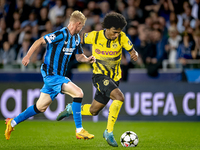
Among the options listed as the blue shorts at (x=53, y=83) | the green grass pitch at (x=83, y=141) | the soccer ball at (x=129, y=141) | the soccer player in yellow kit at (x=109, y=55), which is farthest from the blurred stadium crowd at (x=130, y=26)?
the soccer ball at (x=129, y=141)

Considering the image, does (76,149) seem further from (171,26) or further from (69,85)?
(171,26)

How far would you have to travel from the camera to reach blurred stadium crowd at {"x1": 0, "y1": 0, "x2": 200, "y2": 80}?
9.21 metres

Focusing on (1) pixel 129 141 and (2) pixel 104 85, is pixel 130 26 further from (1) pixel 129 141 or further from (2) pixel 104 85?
(1) pixel 129 141

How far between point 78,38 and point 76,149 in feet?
5.70

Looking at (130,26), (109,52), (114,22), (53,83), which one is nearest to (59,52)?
(53,83)

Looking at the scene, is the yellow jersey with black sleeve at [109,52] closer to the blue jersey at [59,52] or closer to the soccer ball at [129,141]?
the blue jersey at [59,52]

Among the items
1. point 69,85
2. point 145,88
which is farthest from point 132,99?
point 69,85

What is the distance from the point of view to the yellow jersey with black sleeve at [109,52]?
542 cm

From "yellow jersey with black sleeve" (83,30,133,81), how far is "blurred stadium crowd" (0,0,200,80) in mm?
3538

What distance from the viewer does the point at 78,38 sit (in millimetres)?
5484

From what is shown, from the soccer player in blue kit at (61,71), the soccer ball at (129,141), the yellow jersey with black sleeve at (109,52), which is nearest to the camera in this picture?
the soccer ball at (129,141)

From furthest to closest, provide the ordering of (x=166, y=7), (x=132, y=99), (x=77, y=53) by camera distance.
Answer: (x=166, y=7) → (x=132, y=99) → (x=77, y=53)

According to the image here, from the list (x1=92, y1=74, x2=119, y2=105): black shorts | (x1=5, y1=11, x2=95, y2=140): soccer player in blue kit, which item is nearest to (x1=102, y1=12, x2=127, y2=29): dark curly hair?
(x1=5, y1=11, x2=95, y2=140): soccer player in blue kit

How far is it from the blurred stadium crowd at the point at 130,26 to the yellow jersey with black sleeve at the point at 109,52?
3538 millimetres
